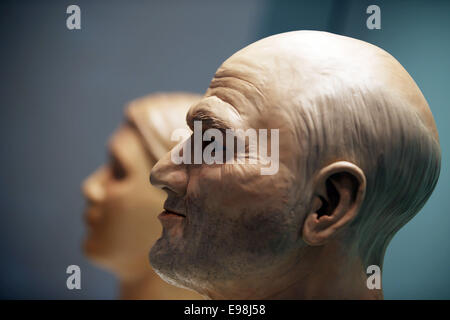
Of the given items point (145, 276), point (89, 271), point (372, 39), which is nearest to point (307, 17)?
point (372, 39)

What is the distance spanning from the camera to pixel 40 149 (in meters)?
3.91

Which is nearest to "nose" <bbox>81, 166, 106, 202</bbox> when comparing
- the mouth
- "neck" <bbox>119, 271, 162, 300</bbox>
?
"neck" <bbox>119, 271, 162, 300</bbox>

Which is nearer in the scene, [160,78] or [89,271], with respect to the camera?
[160,78]

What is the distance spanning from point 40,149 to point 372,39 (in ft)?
7.46

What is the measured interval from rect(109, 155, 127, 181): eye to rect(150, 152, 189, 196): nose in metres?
1.33

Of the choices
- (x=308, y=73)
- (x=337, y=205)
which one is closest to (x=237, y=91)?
(x=308, y=73)

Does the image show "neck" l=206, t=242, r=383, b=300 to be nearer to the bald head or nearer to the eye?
the bald head

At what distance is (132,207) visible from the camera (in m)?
3.03

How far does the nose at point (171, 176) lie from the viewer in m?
1.74

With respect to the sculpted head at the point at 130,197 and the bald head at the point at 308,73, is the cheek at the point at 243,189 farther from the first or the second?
the sculpted head at the point at 130,197

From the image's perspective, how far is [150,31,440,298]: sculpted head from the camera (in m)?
1.59

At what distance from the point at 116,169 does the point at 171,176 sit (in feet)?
4.71

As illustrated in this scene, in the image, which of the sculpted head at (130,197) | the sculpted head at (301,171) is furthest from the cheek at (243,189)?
the sculpted head at (130,197)

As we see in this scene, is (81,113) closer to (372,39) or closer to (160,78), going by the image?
(160,78)
